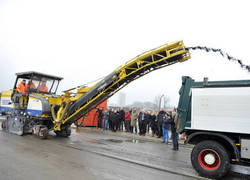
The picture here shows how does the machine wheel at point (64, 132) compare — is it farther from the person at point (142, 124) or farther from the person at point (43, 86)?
the person at point (142, 124)

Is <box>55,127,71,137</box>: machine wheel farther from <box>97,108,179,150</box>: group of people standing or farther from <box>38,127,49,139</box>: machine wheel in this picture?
<box>97,108,179,150</box>: group of people standing

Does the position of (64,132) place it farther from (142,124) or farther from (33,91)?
(142,124)

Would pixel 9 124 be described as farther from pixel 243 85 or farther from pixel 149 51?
pixel 243 85

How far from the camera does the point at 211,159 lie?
4863 millimetres

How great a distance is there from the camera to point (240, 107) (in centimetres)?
462

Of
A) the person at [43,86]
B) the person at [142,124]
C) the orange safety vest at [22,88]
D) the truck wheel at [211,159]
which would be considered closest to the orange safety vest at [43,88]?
the person at [43,86]

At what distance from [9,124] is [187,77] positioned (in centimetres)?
975

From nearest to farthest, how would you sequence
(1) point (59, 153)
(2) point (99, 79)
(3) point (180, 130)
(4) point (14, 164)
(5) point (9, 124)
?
(4) point (14, 164) → (3) point (180, 130) → (1) point (59, 153) → (2) point (99, 79) → (5) point (9, 124)

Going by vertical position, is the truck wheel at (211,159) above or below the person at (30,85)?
below

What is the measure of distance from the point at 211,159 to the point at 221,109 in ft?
4.46

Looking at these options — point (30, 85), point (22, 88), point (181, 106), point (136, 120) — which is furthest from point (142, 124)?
point (22, 88)

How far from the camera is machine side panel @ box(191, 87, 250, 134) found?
15.0 feet

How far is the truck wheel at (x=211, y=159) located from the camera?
468 cm

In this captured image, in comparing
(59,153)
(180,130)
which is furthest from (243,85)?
(59,153)
